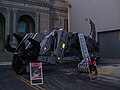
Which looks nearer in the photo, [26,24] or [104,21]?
[104,21]

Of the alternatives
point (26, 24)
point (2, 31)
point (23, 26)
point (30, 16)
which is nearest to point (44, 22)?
point (30, 16)

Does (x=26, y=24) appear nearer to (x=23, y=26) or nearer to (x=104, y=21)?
(x=23, y=26)

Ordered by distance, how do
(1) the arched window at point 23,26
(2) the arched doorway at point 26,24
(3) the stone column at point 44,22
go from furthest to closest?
(1) the arched window at point 23,26 → (2) the arched doorway at point 26,24 → (3) the stone column at point 44,22

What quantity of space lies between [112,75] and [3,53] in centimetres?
1925

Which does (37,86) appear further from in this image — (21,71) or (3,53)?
(3,53)

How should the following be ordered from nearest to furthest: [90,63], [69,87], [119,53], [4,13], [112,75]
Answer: [69,87] < [90,63] < [112,75] < [119,53] < [4,13]

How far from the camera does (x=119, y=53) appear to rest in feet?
93.9

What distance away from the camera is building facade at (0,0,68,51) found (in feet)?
111

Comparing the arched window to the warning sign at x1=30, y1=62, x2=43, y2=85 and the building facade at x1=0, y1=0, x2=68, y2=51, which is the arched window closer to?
the building facade at x1=0, y1=0, x2=68, y2=51

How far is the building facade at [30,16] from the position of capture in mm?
33897

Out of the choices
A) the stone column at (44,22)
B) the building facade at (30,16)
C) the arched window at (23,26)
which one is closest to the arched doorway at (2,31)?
the building facade at (30,16)

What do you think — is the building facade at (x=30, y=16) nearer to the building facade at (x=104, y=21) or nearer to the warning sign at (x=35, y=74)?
the building facade at (x=104, y=21)

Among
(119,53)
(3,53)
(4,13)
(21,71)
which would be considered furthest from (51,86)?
(4,13)

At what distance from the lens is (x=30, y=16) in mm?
36844
